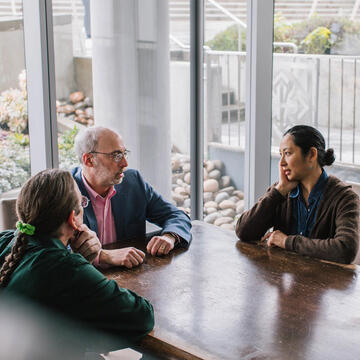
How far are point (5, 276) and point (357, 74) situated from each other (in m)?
2.44

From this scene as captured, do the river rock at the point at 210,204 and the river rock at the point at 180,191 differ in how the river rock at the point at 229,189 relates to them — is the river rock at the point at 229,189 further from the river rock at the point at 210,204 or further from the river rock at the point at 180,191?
the river rock at the point at 180,191

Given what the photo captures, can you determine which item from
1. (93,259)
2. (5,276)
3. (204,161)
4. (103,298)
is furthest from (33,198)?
(204,161)

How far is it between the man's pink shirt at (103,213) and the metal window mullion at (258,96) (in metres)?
1.37

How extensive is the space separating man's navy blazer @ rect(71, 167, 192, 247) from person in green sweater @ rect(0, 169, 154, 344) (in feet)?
3.04

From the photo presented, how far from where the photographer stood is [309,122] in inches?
149

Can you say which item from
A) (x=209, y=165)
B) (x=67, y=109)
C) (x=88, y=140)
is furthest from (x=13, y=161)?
(x=209, y=165)

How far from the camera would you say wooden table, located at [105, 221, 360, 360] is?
1683 mm

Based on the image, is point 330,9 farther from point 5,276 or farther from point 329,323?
point 5,276

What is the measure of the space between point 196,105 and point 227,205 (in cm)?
72

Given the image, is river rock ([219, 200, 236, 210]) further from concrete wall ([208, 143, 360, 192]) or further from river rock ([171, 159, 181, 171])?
river rock ([171, 159, 181, 171])

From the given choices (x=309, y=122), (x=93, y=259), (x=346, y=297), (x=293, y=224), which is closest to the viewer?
(x=346, y=297)

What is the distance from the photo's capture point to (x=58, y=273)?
168cm

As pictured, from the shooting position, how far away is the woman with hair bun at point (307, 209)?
7.92ft

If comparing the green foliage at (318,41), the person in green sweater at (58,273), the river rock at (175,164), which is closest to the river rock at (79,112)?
the river rock at (175,164)
